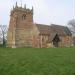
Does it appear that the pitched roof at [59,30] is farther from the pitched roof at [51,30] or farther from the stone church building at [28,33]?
the stone church building at [28,33]

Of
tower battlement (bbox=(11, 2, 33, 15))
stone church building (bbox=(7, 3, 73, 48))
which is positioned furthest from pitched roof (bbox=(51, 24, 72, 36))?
tower battlement (bbox=(11, 2, 33, 15))

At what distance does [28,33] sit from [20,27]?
11.0 feet

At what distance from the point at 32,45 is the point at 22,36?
3931 millimetres

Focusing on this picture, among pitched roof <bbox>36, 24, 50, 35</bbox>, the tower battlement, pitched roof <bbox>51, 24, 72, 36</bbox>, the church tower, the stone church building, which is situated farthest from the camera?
pitched roof <bbox>51, 24, 72, 36</bbox>

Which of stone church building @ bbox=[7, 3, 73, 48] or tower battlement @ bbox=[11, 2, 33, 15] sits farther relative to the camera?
tower battlement @ bbox=[11, 2, 33, 15]

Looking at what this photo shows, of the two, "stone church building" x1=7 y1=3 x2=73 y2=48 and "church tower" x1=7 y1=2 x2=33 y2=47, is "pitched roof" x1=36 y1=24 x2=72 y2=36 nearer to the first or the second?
"stone church building" x1=7 y1=3 x2=73 y2=48

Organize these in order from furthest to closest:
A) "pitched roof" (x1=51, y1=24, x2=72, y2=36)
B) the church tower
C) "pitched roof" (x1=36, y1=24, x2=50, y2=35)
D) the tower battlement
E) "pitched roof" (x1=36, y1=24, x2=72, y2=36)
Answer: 1. "pitched roof" (x1=51, y1=24, x2=72, y2=36)
2. "pitched roof" (x1=36, y1=24, x2=72, y2=36)
3. "pitched roof" (x1=36, y1=24, x2=50, y2=35)
4. the tower battlement
5. the church tower

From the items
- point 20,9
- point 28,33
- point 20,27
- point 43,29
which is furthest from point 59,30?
point 20,9

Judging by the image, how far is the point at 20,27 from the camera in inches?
2272

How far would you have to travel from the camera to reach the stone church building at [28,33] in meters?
57.0

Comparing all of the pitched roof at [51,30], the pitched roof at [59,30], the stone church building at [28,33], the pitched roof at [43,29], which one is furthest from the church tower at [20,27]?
the pitched roof at [59,30]

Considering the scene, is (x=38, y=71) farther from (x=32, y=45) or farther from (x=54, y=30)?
(x=54, y=30)

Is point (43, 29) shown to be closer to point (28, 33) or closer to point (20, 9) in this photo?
point (28, 33)

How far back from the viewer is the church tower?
56.7 metres
